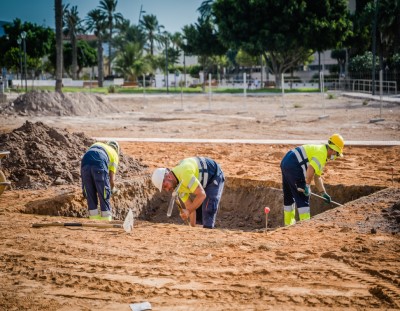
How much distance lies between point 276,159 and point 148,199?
4180mm

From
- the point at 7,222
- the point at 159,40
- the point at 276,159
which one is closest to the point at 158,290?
the point at 7,222

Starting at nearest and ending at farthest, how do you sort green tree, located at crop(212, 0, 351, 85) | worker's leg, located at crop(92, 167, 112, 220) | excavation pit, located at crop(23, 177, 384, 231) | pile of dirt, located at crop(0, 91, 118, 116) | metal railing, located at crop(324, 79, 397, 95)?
worker's leg, located at crop(92, 167, 112, 220) < excavation pit, located at crop(23, 177, 384, 231) < pile of dirt, located at crop(0, 91, 118, 116) < metal railing, located at crop(324, 79, 397, 95) < green tree, located at crop(212, 0, 351, 85)

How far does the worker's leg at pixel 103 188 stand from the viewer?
9344 millimetres

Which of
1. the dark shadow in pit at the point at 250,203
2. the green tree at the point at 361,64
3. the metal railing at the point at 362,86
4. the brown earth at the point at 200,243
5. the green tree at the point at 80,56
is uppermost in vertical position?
the green tree at the point at 80,56

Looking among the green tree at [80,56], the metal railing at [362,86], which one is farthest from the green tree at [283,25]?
the green tree at [80,56]

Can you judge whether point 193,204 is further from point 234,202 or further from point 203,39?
point 203,39

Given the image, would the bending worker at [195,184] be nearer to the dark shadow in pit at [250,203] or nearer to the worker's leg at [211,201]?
the worker's leg at [211,201]

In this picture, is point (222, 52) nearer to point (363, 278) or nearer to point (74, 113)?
point (74, 113)

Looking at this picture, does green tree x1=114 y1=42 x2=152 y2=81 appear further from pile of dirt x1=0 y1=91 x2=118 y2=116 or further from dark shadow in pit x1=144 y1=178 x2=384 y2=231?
dark shadow in pit x1=144 y1=178 x2=384 y2=231

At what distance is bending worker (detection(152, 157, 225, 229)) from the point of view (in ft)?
27.4

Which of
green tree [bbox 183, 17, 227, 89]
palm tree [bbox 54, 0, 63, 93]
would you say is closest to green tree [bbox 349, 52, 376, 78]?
green tree [bbox 183, 17, 227, 89]

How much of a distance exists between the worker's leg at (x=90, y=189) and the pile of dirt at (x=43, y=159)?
2.23 m

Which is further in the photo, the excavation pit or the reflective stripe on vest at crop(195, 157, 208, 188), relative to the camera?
the excavation pit

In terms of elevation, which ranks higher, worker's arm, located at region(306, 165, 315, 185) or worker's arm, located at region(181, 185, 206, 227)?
worker's arm, located at region(306, 165, 315, 185)
